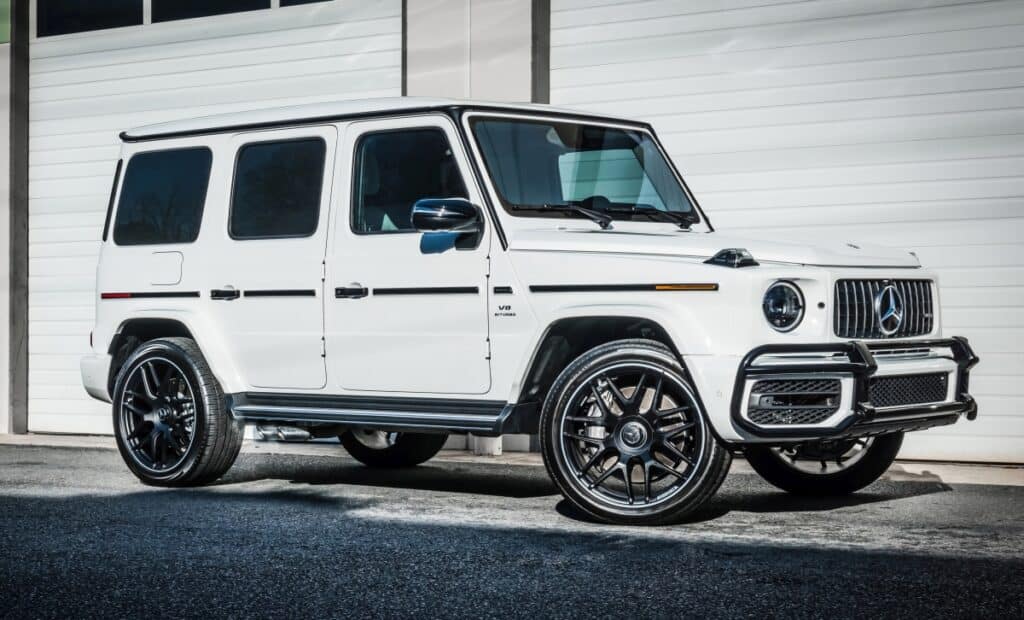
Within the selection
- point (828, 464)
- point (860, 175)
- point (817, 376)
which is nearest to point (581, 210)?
point (817, 376)

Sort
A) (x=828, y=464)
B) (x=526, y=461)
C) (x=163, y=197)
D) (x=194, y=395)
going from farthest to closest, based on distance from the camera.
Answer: (x=526, y=461)
(x=163, y=197)
(x=194, y=395)
(x=828, y=464)

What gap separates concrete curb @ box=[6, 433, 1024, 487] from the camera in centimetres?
840

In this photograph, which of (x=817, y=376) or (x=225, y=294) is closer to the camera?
(x=817, y=376)

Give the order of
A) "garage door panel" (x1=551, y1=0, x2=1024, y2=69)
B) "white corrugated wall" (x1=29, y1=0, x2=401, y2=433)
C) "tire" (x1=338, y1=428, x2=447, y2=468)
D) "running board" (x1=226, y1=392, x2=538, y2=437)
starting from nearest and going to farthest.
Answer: "running board" (x1=226, y1=392, x2=538, y2=437) < "tire" (x1=338, y1=428, x2=447, y2=468) < "garage door panel" (x1=551, y1=0, x2=1024, y2=69) < "white corrugated wall" (x1=29, y1=0, x2=401, y2=433)

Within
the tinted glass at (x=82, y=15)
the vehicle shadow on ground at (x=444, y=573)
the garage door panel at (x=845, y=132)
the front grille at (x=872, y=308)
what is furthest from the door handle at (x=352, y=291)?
the tinted glass at (x=82, y=15)

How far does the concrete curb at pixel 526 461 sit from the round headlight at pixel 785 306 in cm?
283

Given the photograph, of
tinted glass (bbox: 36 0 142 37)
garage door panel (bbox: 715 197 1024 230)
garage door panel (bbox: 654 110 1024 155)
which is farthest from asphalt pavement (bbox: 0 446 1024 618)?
tinted glass (bbox: 36 0 142 37)

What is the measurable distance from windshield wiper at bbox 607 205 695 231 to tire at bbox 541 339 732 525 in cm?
108

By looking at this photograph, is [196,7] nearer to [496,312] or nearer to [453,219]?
[453,219]

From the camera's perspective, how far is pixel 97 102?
1259 cm

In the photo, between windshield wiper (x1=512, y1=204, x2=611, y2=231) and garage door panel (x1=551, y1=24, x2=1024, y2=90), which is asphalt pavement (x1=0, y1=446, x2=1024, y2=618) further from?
garage door panel (x1=551, y1=24, x2=1024, y2=90)

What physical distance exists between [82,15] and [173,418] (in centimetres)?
645

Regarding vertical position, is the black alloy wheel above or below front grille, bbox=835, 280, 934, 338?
below

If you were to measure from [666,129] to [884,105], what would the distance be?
63.0 inches
